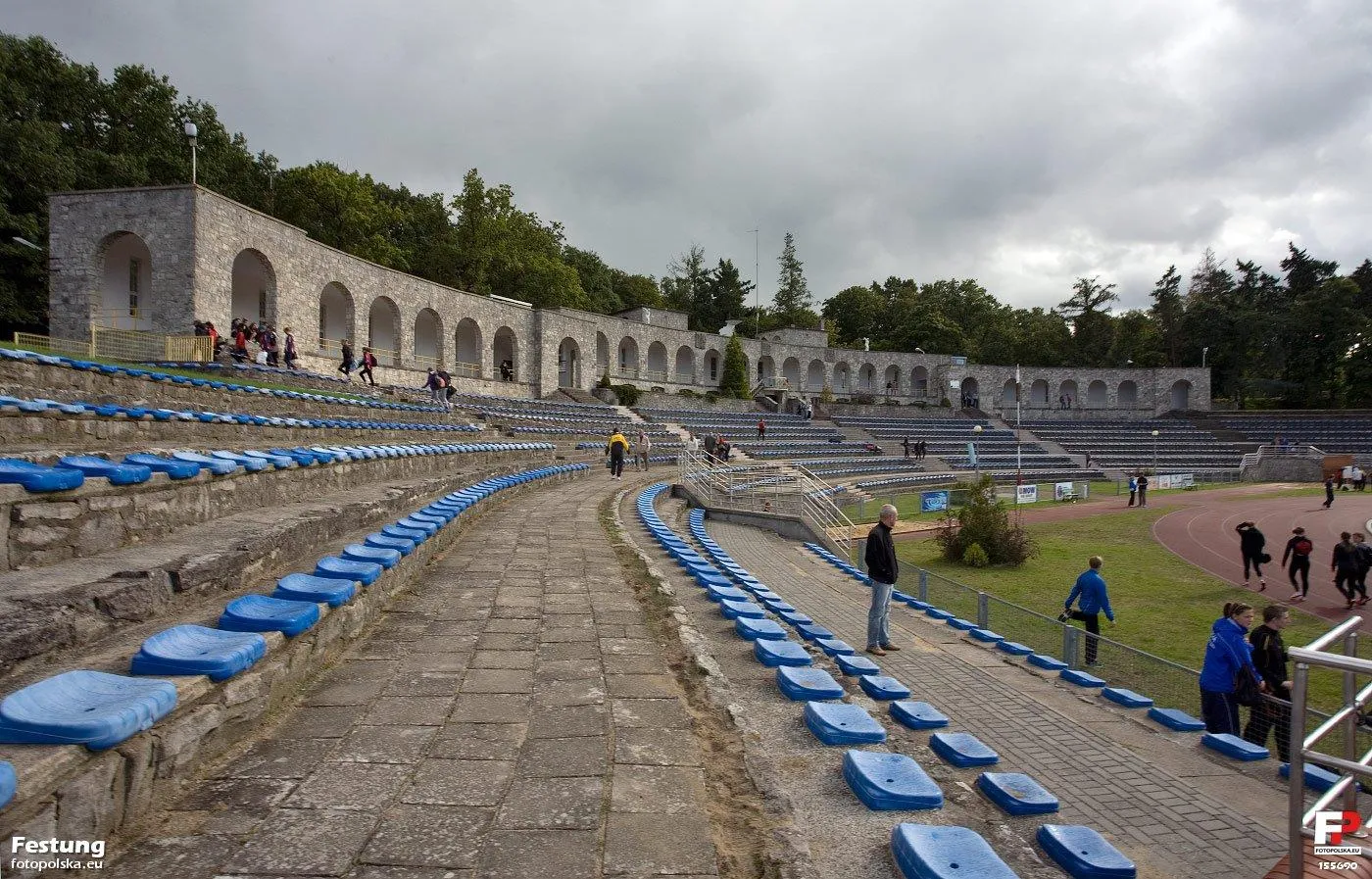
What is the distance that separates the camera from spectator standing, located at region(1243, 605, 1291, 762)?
5363 mm

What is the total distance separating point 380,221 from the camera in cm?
3503

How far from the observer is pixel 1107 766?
4480 millimetres

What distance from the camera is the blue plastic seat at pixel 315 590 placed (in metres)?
3.46

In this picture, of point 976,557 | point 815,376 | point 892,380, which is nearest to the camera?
point 976,557

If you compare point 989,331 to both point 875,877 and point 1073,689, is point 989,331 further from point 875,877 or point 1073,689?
point 875,877

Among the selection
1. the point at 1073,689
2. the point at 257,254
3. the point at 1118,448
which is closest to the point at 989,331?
the point at 1118,448

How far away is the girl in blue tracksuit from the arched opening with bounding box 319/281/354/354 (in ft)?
82.5

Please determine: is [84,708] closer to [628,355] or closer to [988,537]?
[988,537]

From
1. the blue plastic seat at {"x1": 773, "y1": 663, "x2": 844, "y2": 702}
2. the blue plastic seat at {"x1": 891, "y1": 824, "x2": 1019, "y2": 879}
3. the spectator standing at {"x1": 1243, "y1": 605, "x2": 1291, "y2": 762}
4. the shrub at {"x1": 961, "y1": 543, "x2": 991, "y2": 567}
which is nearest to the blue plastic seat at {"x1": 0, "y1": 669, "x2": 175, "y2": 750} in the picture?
the blue plastic seat at {"x1": 891, "y1": 824, "x2": 1019, "y2": 879}

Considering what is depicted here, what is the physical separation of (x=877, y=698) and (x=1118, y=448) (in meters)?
44.7

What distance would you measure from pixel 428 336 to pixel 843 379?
31337 millimetres

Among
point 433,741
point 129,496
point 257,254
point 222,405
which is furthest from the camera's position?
point 257,254

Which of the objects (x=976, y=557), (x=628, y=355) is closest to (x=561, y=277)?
(x=628, y=355)

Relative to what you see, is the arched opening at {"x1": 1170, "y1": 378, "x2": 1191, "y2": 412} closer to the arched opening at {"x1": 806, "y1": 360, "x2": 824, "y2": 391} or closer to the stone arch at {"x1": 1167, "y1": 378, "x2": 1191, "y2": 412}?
the stone arch at {"x1": 1167, "y1": 378, "x2": 1191, "y2": 412}
